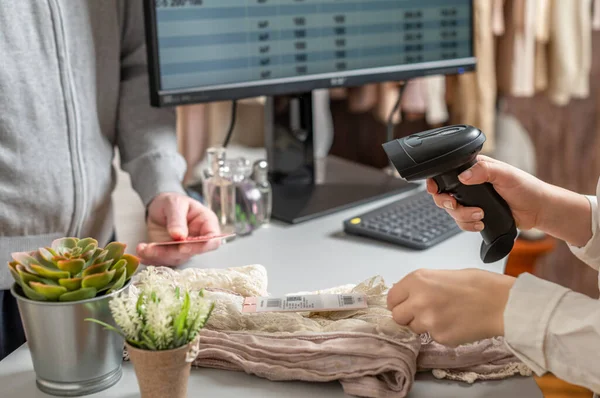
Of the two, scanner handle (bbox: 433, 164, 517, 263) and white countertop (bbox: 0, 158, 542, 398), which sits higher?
scanner handle (bbox: 433, 164, 517, 263)

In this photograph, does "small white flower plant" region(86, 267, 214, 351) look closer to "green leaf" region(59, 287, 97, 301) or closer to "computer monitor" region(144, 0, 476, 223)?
"green leaf" region(59, 287, 97, 301)

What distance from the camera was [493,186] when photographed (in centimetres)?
93

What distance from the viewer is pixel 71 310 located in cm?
72

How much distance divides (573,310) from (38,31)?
81 cm

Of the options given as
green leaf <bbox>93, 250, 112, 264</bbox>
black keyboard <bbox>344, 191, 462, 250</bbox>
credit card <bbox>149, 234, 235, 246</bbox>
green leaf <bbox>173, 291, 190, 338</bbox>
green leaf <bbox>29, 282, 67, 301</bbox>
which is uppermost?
green leaf <bbox>93, 250, 112, 264</bbox>

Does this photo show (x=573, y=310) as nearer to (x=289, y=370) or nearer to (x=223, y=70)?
(x=289, y=370)

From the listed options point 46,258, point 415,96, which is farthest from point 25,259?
point 415,96

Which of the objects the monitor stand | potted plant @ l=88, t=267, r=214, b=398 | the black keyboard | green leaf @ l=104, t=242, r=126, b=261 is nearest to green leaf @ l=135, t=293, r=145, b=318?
potted plant @ l=88, t=267, r=214, b=398

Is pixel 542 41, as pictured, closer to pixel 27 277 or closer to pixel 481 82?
pixel 481 82

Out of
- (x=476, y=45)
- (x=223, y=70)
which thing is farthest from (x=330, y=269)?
(x=476, y=45)

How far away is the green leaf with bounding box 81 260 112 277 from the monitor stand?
24.3 inches

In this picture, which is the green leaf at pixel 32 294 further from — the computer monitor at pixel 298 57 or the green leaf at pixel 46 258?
the computer monitor at pixel 298 57

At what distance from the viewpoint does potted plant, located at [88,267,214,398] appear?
2.21ft

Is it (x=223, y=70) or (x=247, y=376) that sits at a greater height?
(x=223, y=70)
